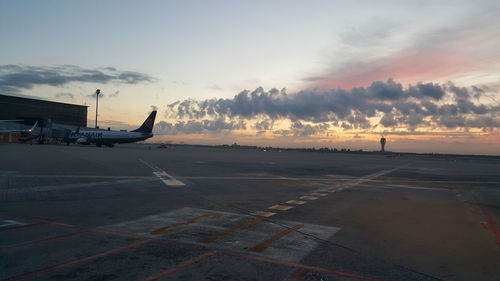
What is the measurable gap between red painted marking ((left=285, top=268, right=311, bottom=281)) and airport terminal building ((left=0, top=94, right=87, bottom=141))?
109 metres

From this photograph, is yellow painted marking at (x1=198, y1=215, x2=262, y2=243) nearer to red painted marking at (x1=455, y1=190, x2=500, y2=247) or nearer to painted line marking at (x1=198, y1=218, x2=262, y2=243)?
painted line marking at (x1=198, y1=218, x2=262, y2=243)

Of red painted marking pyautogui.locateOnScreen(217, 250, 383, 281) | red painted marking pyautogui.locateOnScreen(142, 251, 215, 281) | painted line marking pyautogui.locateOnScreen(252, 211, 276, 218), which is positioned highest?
red painted marking pyautogui.locateOnScreen(217, 250, 383, 281)

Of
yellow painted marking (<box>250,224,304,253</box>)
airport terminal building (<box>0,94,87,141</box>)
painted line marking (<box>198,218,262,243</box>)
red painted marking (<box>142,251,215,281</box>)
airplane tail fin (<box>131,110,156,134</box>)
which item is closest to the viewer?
red painted marking (<box>142,251,215,281</box>)

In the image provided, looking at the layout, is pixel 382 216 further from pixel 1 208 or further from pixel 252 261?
pixel 1 208

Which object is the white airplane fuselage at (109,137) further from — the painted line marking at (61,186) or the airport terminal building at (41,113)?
the painted line marking at (61,186)

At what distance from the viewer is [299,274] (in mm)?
5801

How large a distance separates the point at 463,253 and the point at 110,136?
81.6 metres

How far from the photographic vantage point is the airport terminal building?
109812 millimetres

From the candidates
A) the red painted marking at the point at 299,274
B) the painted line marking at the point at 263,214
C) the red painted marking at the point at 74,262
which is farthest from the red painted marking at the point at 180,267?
the painted line marking at the point at 263,214

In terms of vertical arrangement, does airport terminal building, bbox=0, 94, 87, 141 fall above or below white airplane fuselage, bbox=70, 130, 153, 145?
above

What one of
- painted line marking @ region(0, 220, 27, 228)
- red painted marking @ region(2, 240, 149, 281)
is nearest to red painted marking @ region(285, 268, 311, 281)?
red painted marking @ region(2, 240, 149, 281)

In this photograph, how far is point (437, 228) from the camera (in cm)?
985

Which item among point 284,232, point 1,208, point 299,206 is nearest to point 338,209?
point 299,206

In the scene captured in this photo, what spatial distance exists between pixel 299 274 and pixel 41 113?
14143 cm
